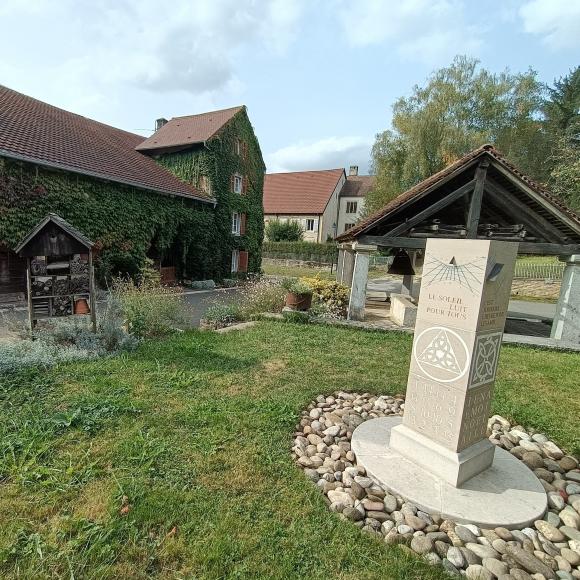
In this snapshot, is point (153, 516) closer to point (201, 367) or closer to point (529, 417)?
point (201, 367)

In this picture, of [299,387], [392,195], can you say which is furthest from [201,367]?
[392,195]

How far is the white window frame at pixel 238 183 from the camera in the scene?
69.9 ft

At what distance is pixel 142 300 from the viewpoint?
752cm

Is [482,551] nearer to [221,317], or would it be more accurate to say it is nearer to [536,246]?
[221,317]

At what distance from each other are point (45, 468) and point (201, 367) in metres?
2.73

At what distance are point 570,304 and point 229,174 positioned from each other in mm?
17697

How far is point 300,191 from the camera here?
1496 inches

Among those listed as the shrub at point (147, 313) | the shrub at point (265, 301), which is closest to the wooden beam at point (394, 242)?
the shrub at point (265, 301)

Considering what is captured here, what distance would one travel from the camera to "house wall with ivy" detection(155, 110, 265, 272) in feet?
63.0

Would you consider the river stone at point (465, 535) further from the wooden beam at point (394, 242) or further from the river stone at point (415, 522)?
the wooden beam at point (394, 242)

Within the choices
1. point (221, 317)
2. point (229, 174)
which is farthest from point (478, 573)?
point (229, 174)

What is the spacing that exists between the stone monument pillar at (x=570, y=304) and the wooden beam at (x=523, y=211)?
91cm

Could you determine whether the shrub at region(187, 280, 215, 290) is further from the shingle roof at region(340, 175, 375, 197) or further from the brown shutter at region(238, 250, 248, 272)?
the shingle roof at region(340, 175, 375, 197)

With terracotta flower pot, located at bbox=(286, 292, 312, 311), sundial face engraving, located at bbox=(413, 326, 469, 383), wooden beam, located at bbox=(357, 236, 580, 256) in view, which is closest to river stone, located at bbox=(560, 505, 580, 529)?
sundial face engraving, located at bbox=(413, 326, 469, 383)
